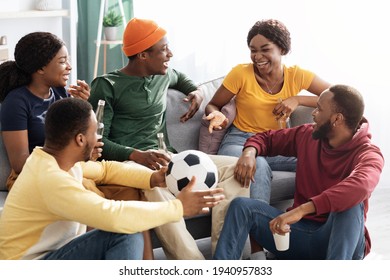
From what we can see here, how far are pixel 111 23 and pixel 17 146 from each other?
2.44 metres

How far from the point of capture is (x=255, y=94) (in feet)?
11.5

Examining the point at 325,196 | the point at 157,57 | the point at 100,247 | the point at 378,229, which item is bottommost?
the point at 378,229

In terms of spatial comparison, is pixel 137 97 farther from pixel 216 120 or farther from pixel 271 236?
pixel 271 236

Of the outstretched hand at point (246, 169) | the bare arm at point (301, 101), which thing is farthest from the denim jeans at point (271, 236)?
the bare arm at point (301, 101)

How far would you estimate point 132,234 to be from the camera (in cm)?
249

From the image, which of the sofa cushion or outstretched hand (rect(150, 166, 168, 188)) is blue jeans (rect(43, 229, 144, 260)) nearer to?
outstretched hand (rect(150, 166, 168, 188))

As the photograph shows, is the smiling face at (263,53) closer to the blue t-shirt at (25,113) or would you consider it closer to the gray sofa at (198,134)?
the gray sofa at (198,134)

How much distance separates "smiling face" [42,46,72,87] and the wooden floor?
89cm

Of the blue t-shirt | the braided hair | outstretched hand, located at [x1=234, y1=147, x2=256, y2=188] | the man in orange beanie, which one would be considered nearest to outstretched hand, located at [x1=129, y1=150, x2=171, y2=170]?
the man in orange beanie

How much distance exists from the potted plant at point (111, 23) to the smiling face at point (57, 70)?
7.17ft

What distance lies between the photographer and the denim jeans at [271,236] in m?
2.78

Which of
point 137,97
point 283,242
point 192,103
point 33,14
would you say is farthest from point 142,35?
point 33,14

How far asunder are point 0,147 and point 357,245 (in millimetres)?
1392

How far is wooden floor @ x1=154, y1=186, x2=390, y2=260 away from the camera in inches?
138
